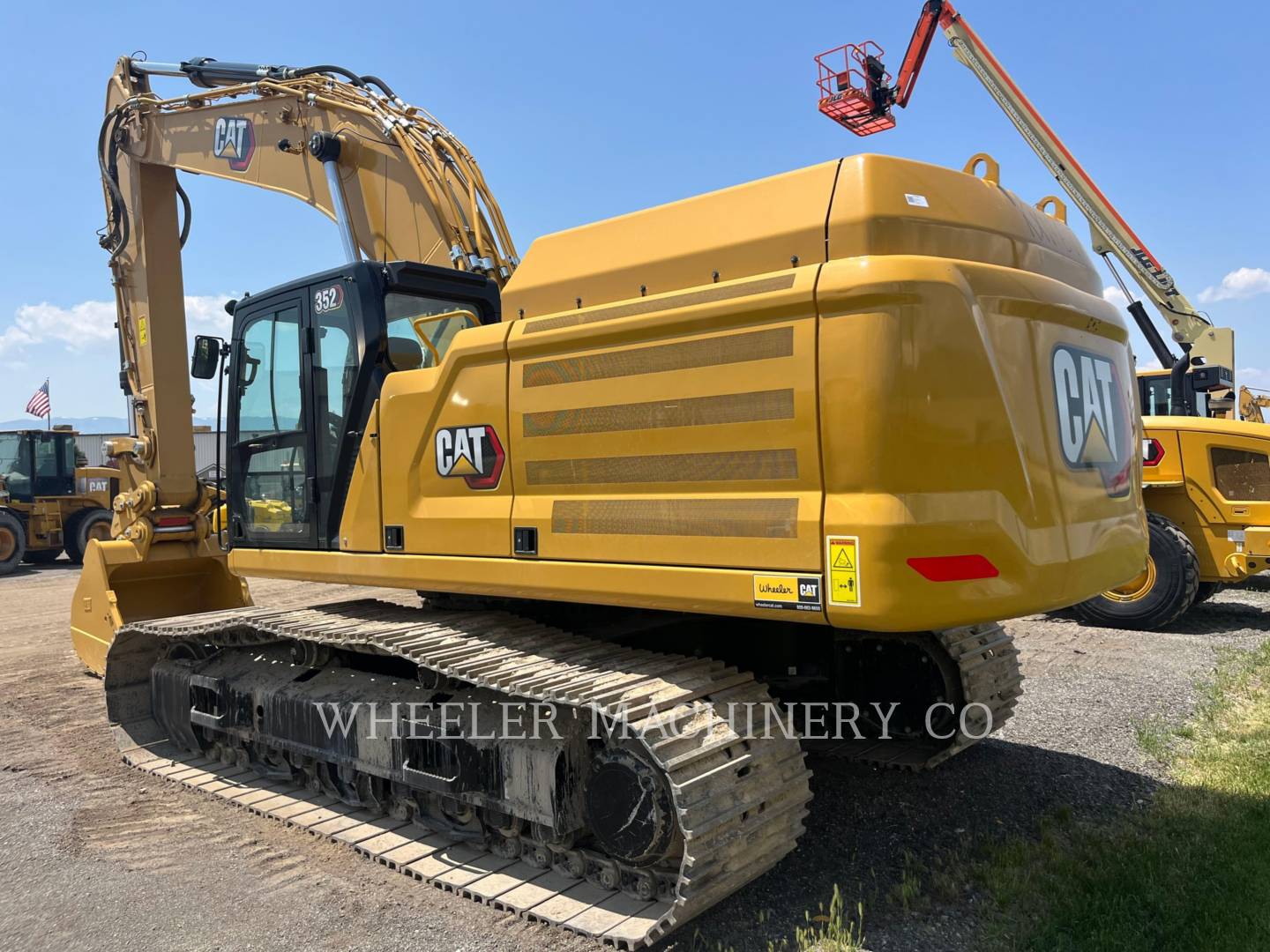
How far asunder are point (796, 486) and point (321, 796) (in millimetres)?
3196

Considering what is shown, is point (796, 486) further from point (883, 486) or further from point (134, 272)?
point (134, 272)

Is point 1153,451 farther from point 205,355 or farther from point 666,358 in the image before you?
point 205,355

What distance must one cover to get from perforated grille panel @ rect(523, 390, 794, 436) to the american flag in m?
26.4

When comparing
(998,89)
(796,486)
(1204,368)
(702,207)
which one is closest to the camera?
(796,486)

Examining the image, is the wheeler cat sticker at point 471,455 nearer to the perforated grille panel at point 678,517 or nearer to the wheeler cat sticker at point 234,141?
the perforated grille panel at point 678,517

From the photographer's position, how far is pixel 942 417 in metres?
2.93

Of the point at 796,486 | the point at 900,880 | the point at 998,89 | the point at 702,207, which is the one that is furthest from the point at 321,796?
the point at 998,89

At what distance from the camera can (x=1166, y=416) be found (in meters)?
9.72

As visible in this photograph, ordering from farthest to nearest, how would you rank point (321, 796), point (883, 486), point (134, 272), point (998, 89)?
1. point (998, 89)
2. point (134, 272)
3. point (321, 796)
4. point (883, 486)

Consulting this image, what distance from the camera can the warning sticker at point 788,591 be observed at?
300 centimetres

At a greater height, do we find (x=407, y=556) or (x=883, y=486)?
(x=883, y=486)

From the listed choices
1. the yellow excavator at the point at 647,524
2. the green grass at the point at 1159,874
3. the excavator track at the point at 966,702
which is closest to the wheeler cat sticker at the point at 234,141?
the yellow excavator at the point at 647,524

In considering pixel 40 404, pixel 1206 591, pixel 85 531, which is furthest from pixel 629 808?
pixel 40 404

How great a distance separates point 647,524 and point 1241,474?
301 inches
